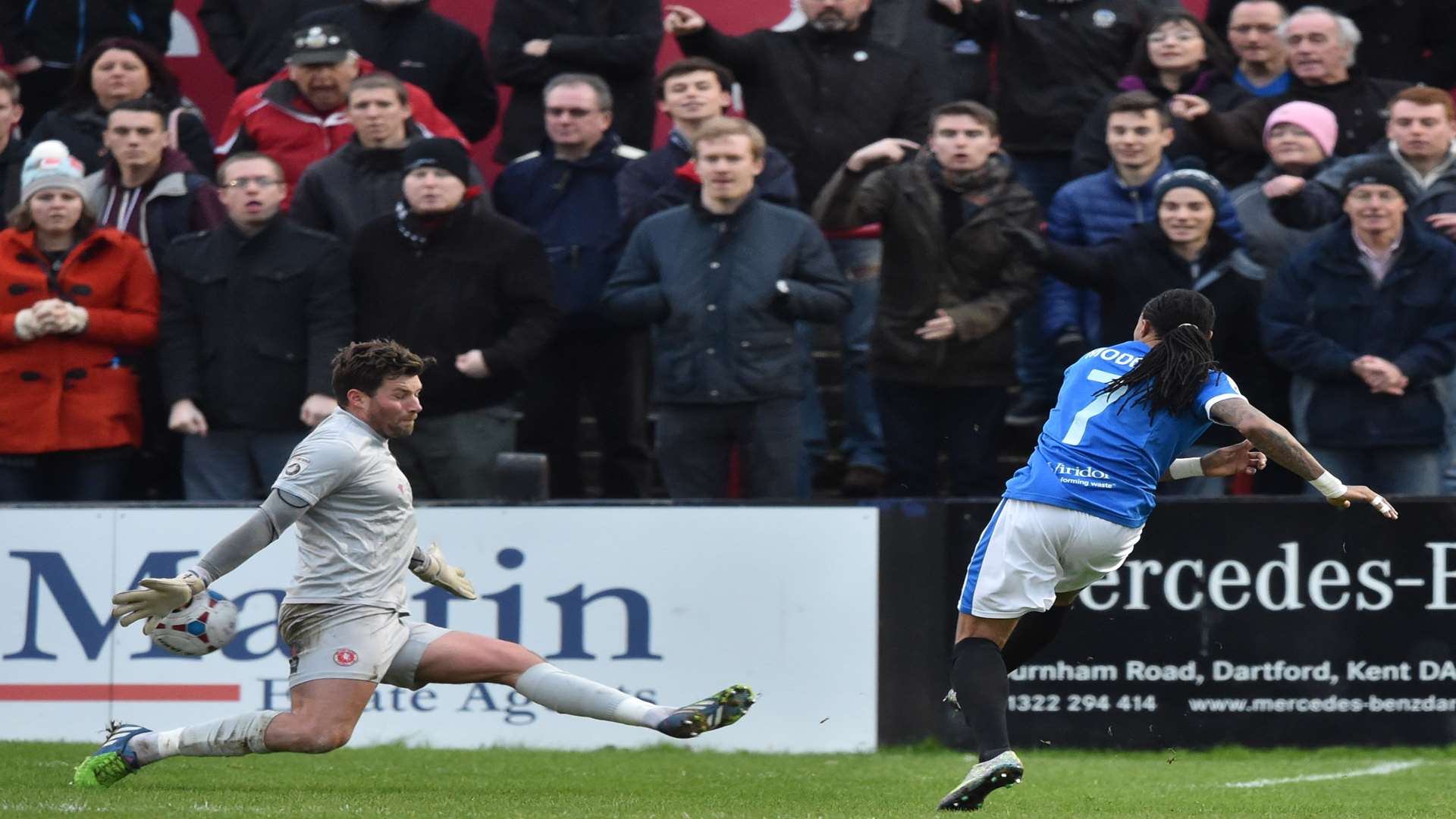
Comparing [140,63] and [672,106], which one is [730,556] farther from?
[140,63]

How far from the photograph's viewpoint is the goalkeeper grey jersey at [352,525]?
277 inches

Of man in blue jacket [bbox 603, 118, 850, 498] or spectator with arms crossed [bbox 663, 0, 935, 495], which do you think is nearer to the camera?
man in blue jacket [bbox 603, 118, 850, 498]

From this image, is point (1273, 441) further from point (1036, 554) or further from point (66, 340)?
point (66, 340)

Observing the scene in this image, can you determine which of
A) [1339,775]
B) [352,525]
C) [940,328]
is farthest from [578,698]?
[1339,775]

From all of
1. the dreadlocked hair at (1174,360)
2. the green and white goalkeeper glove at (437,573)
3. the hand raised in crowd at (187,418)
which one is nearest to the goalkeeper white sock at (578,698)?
the green and white goalkeeper glove at (437,573)

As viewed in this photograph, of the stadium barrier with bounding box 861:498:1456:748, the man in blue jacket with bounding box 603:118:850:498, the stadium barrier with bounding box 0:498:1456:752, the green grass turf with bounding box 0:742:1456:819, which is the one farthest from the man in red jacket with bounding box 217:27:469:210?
Result: the stadium barrier with bounding box 861:498:1456:748

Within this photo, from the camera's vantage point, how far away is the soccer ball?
23.0 feet

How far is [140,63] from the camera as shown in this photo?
11.1 metres

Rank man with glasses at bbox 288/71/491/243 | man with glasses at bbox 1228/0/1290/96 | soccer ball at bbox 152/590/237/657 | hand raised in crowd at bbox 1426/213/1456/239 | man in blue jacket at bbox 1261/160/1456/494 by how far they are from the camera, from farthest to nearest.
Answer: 1. man with glasses at bbox 1228/0/1290/96
2. man with glasses at bbox 288/71/491/243
3. hand raised in crowd at bbox 1426/213/1456/239
4. man in blue jacket at bbox 1261/160/1456/494
5. soccer ball at bbox 152/590/237/657

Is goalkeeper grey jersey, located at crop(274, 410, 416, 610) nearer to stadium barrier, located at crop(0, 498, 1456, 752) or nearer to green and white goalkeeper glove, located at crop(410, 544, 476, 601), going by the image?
green and white goalkeeper glove, located at crop(410, 544, 476, 601)

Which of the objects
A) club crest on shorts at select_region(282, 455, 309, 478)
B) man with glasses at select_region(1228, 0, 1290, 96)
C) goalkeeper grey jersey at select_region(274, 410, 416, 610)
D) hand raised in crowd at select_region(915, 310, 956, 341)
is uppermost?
man with glasses at select_region(1228, 0, 1290, 96)

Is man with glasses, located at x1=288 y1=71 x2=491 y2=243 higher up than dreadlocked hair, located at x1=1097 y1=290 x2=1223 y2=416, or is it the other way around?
man with glasses, located at x1=288 y1=71 x2=491 y2=243

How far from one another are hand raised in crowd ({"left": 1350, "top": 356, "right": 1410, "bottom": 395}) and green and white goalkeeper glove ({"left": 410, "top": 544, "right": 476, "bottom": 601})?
4.37 m

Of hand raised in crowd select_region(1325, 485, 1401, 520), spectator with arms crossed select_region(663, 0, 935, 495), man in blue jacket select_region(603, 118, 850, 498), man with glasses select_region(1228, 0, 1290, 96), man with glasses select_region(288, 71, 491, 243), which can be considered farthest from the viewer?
man with glasses select_region(1228, 0, 1290, 96)
